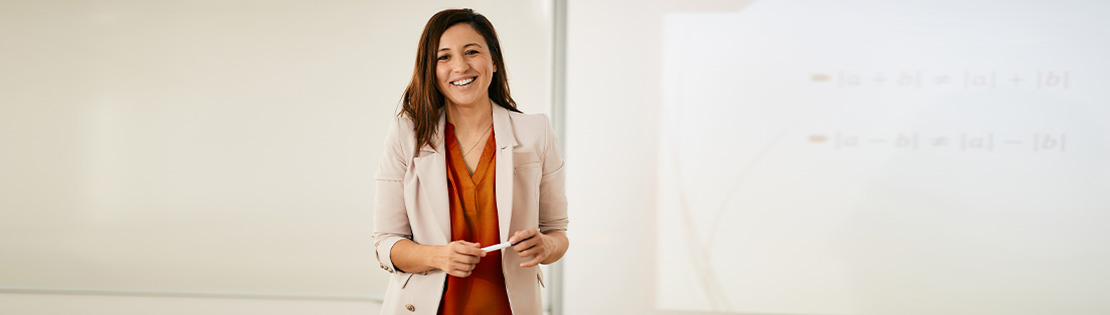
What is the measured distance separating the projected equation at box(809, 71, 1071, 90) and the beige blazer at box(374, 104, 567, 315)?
187 centimetres

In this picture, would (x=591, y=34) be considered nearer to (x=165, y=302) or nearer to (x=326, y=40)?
(x=326, y=40)

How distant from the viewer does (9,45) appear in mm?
3006

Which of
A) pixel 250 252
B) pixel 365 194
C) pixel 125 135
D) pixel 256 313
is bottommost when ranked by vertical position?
pixel 256 313

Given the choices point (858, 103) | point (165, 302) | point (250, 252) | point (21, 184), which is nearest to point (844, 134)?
point (858, 103)

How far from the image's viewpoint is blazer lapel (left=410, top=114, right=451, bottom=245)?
1186mm

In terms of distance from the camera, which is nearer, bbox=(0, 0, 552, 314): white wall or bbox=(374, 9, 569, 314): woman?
bbox=(374, 9, 569, 314): woman

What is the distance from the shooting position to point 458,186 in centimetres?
122

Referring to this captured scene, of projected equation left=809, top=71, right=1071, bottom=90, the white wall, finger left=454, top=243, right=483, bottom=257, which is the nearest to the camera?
finger left=454, top=243, right=483, bottom=257

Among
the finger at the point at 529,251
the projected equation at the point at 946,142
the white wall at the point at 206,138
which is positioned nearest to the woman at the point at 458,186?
the finger at the point at 529,251

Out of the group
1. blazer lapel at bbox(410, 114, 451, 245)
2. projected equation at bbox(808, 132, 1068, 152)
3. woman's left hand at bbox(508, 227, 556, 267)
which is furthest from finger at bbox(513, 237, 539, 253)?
projected equation at bbox(808, 132, 1068, 152)

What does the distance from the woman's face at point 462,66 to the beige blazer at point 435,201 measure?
67mm

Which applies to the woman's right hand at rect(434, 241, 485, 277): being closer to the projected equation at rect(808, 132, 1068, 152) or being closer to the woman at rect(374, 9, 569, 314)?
the woman at rect(374, 9, 569, 314)

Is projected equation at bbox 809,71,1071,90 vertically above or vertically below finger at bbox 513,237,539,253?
above

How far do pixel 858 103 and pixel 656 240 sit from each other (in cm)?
102
